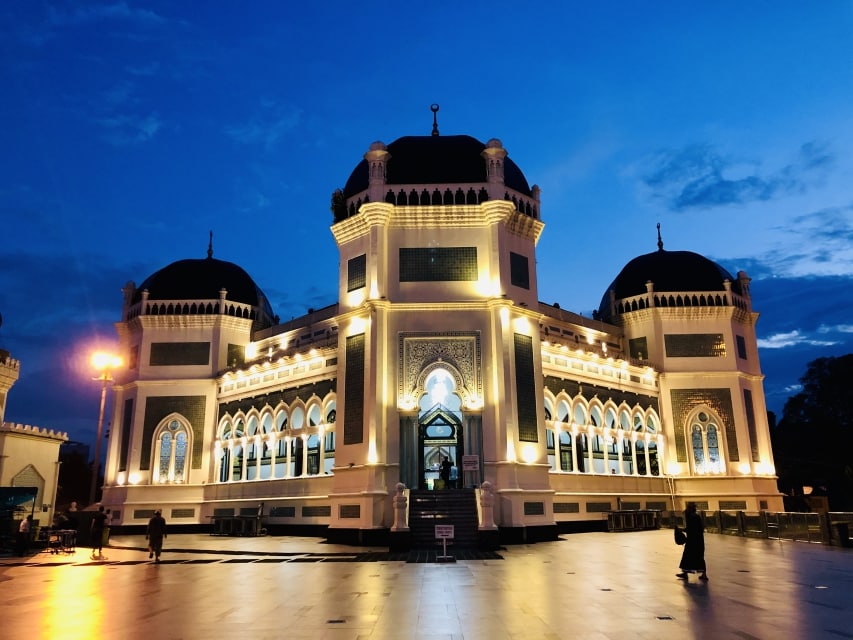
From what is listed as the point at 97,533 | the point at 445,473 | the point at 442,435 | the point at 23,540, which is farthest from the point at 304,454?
the point at 23,540

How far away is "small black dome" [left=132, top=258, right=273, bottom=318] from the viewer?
34250mm

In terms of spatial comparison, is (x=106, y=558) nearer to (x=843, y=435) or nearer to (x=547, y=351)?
(x=547, y=351)

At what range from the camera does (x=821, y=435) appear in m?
52.0

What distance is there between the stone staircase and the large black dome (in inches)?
464

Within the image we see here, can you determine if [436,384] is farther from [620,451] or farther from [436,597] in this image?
[436,597]

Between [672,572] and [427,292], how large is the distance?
13.9m

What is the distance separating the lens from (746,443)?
3206 cm

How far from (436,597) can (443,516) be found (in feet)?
36.8

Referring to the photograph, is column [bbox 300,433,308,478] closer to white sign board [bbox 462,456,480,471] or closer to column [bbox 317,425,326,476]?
column [bbox 317,425,326,476]

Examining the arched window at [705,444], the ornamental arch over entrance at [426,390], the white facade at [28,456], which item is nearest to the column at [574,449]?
the ornamental arch over entrance at [426,390]

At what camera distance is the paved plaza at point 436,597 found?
7664 mm

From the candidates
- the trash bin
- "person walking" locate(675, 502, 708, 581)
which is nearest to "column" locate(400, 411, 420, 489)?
"person walking" locate(675, 502, 708, 581)

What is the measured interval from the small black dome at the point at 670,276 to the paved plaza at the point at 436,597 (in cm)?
1874

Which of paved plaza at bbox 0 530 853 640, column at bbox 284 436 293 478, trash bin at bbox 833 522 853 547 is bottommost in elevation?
paved plaza at bbox 0 530 853 640
